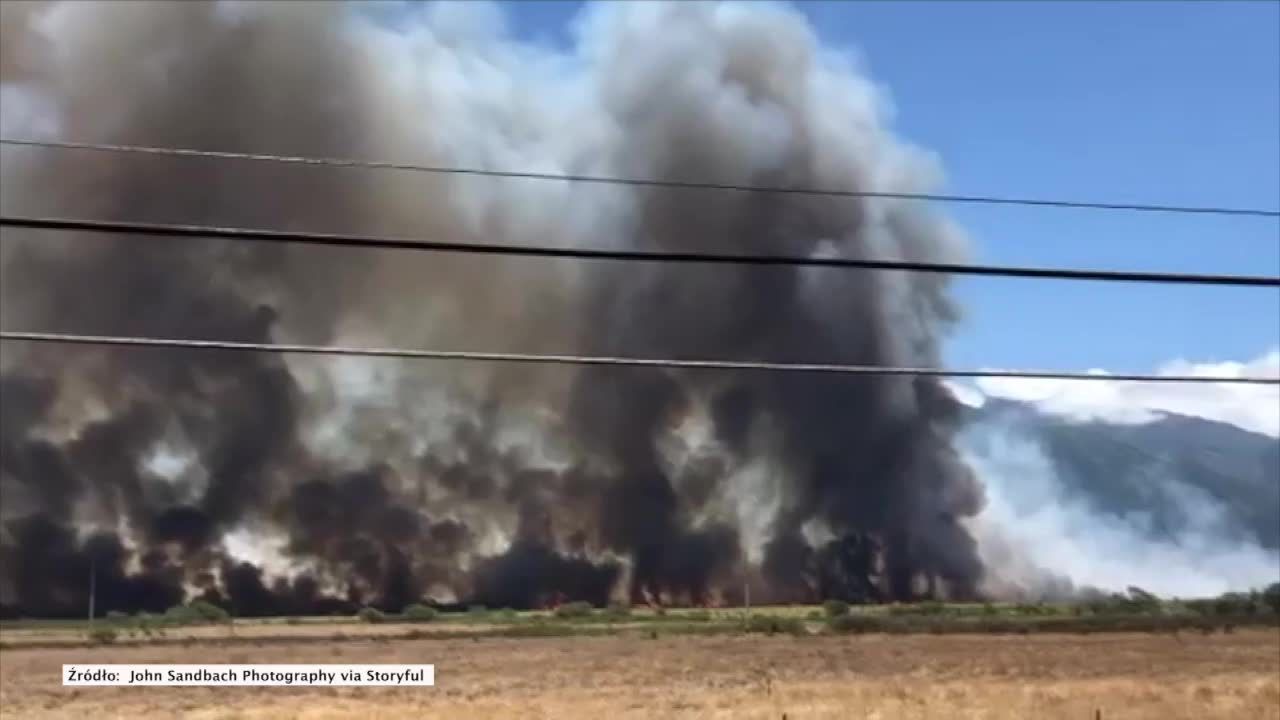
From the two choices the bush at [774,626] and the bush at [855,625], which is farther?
the bush at [855,625]

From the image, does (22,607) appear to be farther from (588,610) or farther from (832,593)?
(832,593)

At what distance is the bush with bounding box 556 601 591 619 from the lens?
102 metres

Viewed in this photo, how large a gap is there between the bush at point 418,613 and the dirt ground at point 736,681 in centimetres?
4250

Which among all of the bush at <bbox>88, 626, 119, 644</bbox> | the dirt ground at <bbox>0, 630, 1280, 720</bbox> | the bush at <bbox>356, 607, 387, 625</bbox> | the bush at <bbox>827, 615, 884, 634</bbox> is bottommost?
the dirt ground at <bbox>0, 630, 1280, 720</bbox>

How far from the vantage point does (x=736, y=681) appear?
125ft

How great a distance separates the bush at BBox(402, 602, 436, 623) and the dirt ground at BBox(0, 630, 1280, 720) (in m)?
42.5

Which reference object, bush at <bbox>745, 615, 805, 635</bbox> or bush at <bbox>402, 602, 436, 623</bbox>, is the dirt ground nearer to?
bush at <bbox>745, 615, 805, 635</bbox>

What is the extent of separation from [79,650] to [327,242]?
54782 mm

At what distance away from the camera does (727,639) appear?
60812mm

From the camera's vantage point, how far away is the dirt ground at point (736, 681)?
29531 mm

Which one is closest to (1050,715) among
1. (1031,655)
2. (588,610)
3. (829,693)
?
(829,693)
